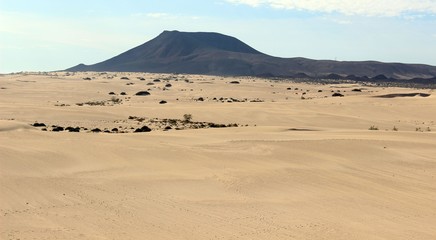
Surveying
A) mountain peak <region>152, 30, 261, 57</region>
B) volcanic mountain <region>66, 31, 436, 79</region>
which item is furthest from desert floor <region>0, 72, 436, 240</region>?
mountain peak <region>152, 30, 261, 57</region>

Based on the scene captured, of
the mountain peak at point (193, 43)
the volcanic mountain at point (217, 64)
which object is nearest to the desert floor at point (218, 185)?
the volcanic mountain at point (217, 64)

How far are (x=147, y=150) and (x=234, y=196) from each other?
13.0 ft

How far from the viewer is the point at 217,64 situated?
134 metres

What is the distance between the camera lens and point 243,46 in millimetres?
187250

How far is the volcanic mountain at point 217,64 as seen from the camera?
126 m

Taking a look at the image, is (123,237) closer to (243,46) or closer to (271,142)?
(271,142)

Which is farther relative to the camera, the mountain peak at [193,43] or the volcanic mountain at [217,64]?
the mountain peak at [193,43]

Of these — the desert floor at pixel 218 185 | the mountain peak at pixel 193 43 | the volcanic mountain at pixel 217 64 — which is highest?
the mountain peak at pixel 193 43

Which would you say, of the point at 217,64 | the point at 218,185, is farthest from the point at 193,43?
the point at 218,185

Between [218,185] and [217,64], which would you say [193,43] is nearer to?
[217,64]

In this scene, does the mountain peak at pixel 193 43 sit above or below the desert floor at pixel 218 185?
above

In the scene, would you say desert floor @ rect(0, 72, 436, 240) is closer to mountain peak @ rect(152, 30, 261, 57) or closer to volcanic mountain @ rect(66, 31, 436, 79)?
volcanic mountain @ rect(66, 31, 436, 79)

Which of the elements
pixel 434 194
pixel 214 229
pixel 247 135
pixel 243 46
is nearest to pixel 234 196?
pixel 214 229

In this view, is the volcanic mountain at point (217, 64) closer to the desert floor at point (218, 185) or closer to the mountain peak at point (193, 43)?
the mountain peak at point (193, 43)
